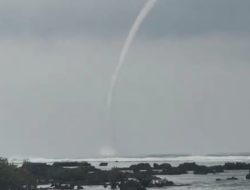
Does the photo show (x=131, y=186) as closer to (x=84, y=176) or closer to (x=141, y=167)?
(x=84, y=176)

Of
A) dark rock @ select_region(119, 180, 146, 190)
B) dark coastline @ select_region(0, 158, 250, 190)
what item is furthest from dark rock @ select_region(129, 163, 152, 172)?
dark rock @ select_region(119, 180, 146, 190)

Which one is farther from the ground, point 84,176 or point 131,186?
point 131,186

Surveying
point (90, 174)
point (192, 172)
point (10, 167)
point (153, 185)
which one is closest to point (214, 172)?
point (192, 172)

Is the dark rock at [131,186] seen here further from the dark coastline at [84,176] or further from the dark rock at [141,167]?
the dark rock at [141,167]

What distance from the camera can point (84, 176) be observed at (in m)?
126

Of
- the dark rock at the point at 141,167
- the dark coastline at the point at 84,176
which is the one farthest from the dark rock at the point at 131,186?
the dark rock at the point at 141,167

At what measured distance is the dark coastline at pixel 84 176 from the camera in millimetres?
92062

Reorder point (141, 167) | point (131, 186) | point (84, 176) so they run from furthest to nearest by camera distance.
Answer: point (141, 167) < point (84, 176) < point (131, 186)

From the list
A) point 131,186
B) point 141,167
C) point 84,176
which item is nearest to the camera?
point 131,186

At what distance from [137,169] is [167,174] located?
24.3 ft

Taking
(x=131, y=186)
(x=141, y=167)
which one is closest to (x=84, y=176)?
(x=131, y=186)

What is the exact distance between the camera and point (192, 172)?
157 metres

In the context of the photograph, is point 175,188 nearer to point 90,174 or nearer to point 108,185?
point 108,185

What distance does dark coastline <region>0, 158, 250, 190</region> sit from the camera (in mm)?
92062
